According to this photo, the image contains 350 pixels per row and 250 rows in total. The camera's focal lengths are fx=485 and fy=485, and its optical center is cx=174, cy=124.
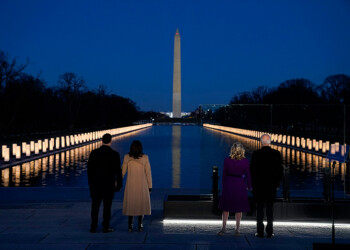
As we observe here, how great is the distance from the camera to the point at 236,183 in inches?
304

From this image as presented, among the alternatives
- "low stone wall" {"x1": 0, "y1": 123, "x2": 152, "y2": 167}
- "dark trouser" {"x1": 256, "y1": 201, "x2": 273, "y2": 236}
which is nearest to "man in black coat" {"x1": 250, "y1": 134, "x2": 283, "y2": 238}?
"dark trouser" {"x1": 256, "y1": 201, "x2": 273, "y2": 236}

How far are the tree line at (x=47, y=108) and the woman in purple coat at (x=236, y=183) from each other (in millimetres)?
32743

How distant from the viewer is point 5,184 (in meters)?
15.4

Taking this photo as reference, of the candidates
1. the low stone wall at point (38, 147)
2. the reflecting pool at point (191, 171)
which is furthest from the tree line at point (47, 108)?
the reflecting pool at point (191, 171)

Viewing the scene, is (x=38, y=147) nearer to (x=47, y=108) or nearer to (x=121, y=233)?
(x=121, y=233)

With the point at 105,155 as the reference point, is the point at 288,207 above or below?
below

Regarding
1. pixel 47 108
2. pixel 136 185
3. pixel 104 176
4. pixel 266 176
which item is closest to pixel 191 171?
pixel 136 185

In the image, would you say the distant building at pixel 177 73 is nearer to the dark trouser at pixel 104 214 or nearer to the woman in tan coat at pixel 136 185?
the woman in tan coat at pixel 136 185

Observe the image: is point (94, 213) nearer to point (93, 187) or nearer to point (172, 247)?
point (93, 187)

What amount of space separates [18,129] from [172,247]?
2130 inches

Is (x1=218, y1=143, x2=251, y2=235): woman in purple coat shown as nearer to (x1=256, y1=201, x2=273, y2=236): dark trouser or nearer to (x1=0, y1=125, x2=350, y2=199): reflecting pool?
(x1=256, y1=201, x2=273, y2=236): dark trouser

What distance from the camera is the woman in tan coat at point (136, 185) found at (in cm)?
800

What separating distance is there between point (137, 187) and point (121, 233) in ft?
2.57

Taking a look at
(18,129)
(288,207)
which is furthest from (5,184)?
(18,129)
